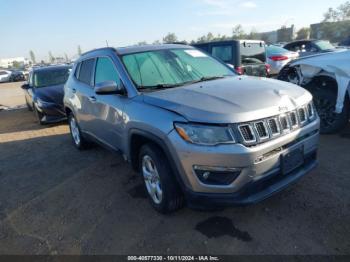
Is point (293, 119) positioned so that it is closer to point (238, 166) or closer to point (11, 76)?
point (238, 166)

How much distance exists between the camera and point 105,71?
13.3 ft

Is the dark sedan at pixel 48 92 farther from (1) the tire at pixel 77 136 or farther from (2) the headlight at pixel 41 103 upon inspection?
(1) the tire at pixel 77 136

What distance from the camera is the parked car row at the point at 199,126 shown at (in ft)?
8.36

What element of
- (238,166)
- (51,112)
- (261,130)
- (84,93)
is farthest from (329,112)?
(51,112)

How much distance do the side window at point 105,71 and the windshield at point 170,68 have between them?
0.68ft

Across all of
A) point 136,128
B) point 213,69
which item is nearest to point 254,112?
point 136,128

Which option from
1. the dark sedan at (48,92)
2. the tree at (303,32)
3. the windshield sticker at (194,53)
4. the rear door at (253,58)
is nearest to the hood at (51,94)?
the dark sedan at (48,92)

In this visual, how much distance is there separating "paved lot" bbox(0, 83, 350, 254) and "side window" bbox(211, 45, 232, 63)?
153 inches

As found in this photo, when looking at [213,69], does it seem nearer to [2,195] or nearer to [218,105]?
[218,105]

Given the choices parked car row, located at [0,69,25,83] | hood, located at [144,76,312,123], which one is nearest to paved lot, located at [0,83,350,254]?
hood, located at [144,76,312,123]

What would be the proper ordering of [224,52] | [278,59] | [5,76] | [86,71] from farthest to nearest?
[5,76] < [278,59] < [224,52] < [86,71]

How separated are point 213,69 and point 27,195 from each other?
122 inches

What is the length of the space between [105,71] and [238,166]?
2410 millimetres

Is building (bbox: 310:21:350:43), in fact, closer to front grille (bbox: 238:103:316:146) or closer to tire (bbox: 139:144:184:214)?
front grille (bbox: 238:103:316:146)
